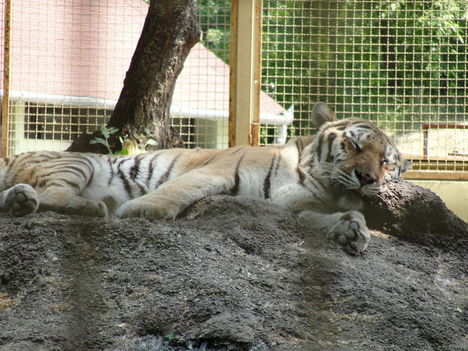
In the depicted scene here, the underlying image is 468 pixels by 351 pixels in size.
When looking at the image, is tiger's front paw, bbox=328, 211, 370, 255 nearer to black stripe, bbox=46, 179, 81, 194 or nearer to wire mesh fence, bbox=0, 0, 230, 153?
black stripe, bbox=46, 179, 81, 194

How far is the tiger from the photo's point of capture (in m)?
3.52

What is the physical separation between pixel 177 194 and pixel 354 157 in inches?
36.9

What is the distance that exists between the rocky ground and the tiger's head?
1.32 ft

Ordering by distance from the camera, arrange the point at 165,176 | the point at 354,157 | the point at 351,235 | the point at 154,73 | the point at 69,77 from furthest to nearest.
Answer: the point at 69,77 < the point at 154,73 < the point at 165,176 < the point at 354,157 < the point at 351,235

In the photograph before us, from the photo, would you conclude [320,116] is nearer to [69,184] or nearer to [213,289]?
[69,184]

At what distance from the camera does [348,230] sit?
342 centimetres

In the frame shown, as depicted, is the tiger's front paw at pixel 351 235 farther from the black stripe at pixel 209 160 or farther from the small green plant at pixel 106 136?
the small green plant at pixel 106 136

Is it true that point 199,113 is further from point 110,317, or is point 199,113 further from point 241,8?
point 110,317

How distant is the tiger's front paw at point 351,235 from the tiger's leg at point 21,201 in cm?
140

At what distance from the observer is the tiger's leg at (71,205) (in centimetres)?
351

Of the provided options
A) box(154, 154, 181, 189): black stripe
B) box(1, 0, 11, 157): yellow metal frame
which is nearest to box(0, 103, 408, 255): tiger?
box(154, 154, 181, 189): black stripe

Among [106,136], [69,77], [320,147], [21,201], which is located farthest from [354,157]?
[69,77]

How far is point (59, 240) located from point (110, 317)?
0.57m

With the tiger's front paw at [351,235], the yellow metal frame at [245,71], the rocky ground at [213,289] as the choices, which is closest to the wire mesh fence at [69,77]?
the yellow metal frame at [245,71]
